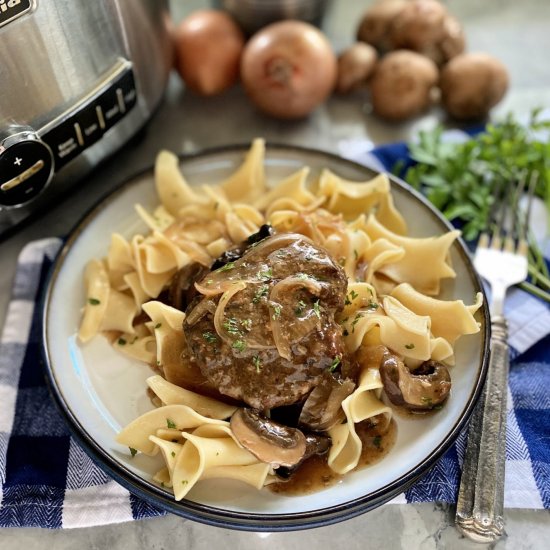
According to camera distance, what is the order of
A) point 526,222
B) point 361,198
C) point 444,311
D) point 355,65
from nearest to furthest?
point 444,311 < point 361,198 < point 526,222 < point 355,65

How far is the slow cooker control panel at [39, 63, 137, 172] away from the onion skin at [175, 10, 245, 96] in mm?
935

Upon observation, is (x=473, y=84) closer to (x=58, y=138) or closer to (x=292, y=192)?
(x=292, y=192)

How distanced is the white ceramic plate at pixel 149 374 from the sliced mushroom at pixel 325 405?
22cm

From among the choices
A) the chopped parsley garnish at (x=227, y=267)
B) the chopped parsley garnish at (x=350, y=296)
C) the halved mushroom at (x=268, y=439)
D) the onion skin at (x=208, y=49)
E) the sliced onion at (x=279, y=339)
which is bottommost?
the halved mushroom at (x=268, y=439)

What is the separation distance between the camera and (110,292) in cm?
292

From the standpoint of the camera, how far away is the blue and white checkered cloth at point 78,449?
2434mm

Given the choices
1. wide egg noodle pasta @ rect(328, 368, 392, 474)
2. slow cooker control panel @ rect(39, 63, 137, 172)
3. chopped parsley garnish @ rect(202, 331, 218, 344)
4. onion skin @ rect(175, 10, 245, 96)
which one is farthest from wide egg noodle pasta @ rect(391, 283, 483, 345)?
onion skin @ rect(175, 10, 245, 96)

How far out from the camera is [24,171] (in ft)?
8.95

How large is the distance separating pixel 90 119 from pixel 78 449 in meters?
1.40

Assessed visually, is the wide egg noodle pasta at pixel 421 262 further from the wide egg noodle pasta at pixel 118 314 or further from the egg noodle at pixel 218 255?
the wide egg noodle pasta at pixel 118 314

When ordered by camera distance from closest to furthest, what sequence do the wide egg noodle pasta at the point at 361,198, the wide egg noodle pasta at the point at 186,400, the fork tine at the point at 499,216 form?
the wide egg noodle pasta at the point at 186,400, the wide egg noodle pasta at the point at 361,198, the fork tine at the point at 499,216

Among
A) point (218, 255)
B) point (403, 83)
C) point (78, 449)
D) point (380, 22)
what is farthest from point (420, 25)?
point (78, 449)

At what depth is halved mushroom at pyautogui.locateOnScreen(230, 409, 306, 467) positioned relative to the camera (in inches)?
90.7

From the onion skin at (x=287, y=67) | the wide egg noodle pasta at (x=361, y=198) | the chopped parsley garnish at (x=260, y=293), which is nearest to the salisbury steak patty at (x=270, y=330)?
the chopped parsley garnish at (x=260, y=293)
